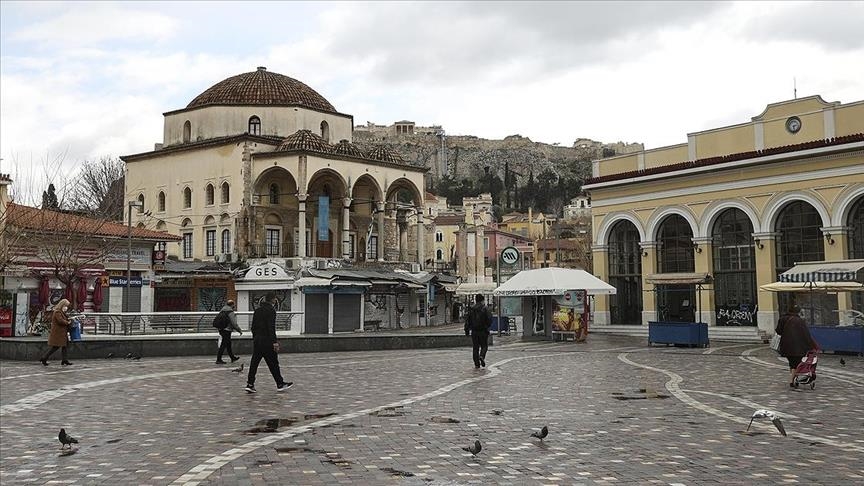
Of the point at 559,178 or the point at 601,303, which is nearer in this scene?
the point at 601,303

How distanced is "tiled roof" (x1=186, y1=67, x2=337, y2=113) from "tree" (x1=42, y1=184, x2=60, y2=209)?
9540mm

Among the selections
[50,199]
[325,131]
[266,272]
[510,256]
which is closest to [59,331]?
[510,256]

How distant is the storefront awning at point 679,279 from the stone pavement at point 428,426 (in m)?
13.1

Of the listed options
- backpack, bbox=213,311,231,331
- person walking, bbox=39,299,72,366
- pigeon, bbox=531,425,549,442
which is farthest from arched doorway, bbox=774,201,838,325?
person walking, bbox=39,299,72,366

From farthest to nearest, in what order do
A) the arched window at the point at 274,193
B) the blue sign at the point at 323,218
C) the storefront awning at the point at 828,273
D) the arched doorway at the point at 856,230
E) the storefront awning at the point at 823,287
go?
the arched window at the point at 274,193
the blue sign at the point at 323,218
the arched doorway at the point at 856,230
the storefront awning at the point at 828,273
the storefront awning at the point at 823,287

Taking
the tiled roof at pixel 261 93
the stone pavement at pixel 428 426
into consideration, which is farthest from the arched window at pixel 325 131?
the stone pavement at pixel 428 426

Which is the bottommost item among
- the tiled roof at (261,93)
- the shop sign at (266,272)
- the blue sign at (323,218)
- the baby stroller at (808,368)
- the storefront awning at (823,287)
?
the baby stroller at (808,368)

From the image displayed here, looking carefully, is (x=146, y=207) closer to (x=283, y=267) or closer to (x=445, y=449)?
(x=283, y=267)

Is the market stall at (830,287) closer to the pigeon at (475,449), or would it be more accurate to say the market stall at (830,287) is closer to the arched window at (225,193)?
the pigeon at (475,449)

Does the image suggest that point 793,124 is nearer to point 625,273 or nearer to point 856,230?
point 856,230

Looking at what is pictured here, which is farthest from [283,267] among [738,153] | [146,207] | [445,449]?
[445,449]

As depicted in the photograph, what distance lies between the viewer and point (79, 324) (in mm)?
21703

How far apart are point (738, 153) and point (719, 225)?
11.3ft

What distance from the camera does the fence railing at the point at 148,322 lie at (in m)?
22.5
